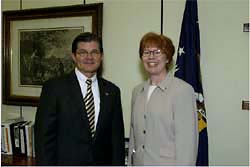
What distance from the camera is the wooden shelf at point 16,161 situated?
8.29ft

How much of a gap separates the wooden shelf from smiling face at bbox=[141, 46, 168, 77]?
133 cm

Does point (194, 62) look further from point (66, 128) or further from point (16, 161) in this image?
point (16, 161)

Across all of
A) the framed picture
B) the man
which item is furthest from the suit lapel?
the framed picture

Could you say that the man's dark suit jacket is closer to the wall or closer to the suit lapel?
the suit lapel

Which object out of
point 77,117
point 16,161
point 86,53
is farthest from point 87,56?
point 16,161

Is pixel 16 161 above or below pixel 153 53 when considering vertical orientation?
below

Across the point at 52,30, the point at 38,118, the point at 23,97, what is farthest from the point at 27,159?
the point at 52,30

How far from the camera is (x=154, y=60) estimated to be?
A: 6.24 feet

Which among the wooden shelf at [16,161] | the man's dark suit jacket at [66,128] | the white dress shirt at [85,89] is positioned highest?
the white dress shirt at [85,89]

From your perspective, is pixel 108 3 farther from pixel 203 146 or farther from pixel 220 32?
pixel 203 146

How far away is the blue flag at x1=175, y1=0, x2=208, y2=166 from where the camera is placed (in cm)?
220

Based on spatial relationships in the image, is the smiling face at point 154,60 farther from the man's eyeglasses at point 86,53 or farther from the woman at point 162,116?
the man's eyeglasses at point 86,53

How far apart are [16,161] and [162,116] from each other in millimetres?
1444

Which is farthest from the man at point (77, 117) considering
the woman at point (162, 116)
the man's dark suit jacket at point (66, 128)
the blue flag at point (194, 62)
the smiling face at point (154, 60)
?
the blue flag at point (194, 62)
